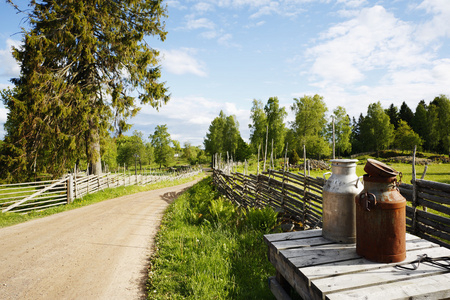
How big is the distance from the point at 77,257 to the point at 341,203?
17.3 ft

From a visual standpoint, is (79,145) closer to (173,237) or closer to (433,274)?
(173,237)

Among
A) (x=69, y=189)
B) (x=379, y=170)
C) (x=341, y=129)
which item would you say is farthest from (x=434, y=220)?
(x=341, y=129)

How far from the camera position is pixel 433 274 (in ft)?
6.47

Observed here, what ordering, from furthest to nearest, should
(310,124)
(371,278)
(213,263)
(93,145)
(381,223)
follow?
(310,124) < (93,145) < (213,263) < (381,223) < (371,278)

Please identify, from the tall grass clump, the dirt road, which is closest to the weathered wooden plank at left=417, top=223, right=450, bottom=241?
the tall grass clump

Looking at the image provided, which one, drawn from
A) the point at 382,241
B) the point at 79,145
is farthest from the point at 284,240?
the point at 79,145

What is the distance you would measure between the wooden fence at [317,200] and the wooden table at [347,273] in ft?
4.03

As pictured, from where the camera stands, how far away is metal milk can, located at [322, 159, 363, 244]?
2609 mm

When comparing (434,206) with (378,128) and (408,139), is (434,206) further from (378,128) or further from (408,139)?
(378,128)

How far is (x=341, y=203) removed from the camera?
263cm

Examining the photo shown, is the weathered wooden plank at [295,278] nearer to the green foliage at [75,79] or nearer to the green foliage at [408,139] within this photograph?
the green foliage at [75,79]

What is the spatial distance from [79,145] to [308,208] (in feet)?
43.1

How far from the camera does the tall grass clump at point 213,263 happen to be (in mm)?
3576

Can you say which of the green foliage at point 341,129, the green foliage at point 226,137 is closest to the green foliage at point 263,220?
the green foliage at point 341,129
